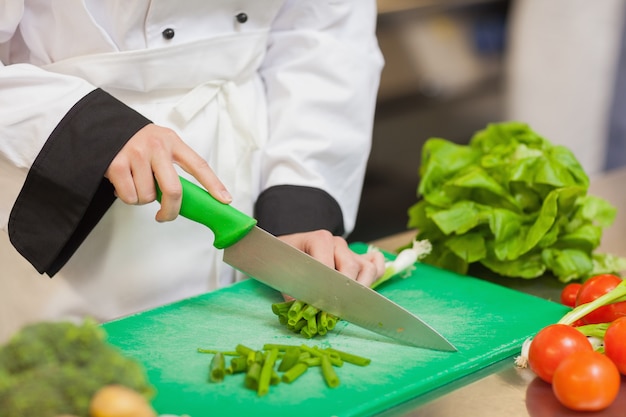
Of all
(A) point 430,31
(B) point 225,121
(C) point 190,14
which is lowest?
(A) point 430,31

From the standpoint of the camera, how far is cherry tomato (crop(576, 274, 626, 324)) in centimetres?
116

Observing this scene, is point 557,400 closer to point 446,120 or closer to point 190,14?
point 190,14

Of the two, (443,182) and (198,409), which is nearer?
(198,409)

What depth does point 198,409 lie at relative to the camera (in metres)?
0.98

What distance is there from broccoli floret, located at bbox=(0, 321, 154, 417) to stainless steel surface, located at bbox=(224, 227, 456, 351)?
455 mm

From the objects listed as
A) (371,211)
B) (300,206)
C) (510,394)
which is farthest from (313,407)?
(371,211)

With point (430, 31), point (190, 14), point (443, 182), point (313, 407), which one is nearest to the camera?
point (313, 407)

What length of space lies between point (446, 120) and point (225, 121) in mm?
2742

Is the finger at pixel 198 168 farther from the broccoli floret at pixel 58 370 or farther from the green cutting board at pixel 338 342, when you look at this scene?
the broccoli floret at pixel 58 370

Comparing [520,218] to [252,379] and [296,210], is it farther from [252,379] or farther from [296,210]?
[252,379]

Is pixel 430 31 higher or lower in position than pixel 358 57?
lower

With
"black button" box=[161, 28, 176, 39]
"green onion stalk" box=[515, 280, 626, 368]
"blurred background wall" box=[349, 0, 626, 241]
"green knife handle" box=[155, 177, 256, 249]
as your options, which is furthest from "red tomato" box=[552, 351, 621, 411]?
"blurred background wall" box=[349, 0, 626, 241]

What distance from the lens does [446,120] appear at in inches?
158

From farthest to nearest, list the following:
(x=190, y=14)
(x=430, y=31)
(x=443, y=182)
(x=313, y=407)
A: (x=430, y=31)
(x=443, y=182)
(x=190, y=14)
(x=313, y=407)
